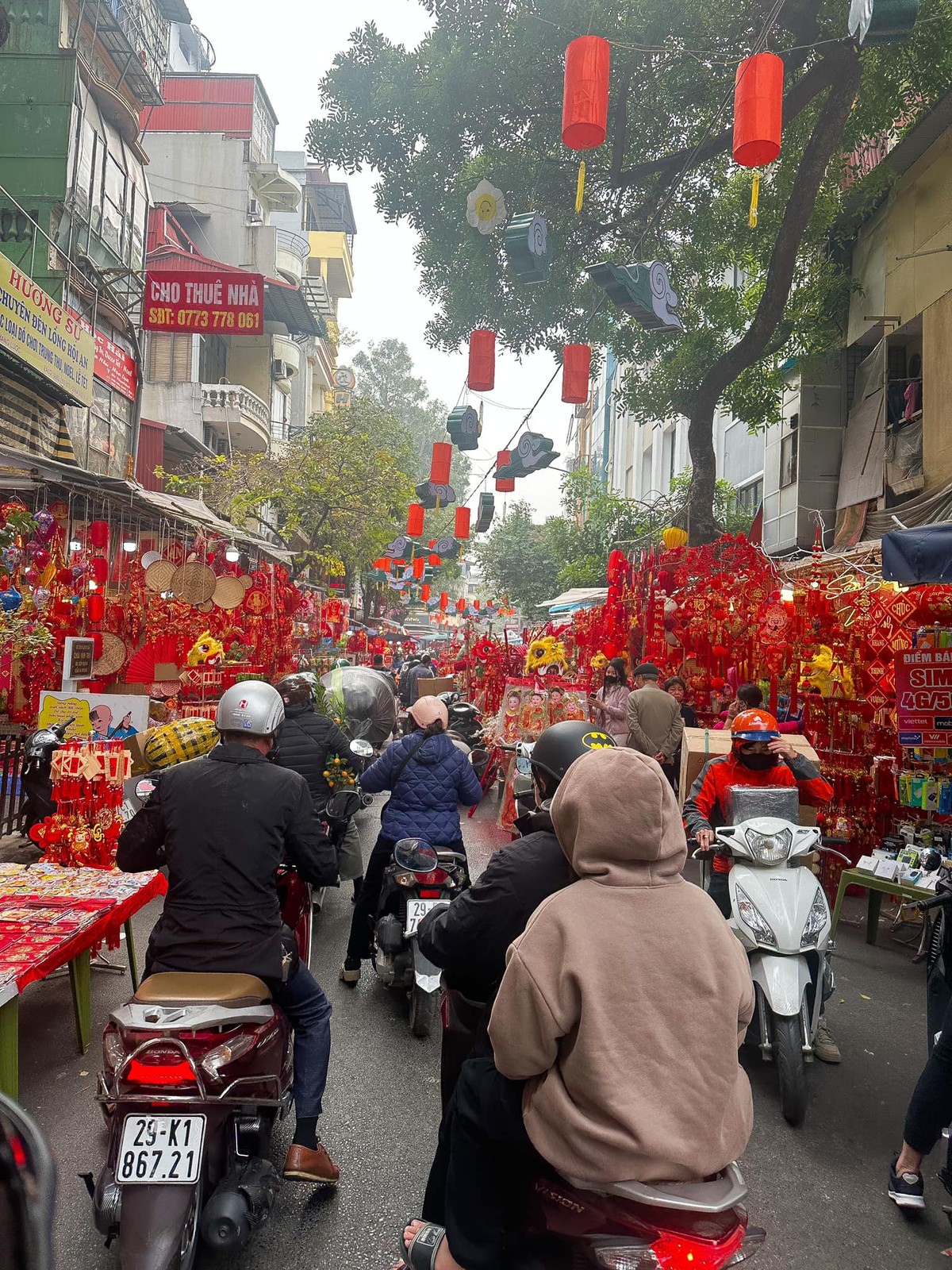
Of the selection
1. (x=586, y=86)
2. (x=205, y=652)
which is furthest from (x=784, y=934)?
(x=205, y=652)

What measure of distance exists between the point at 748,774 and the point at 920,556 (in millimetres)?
1803

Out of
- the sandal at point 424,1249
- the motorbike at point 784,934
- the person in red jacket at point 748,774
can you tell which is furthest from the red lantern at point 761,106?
the sandal at point 424,1249

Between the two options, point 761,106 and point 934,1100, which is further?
point 761,106

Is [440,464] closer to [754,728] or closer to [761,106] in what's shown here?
[761,106]

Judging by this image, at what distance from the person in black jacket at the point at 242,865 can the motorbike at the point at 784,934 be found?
2095mm

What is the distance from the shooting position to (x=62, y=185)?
1477 cm

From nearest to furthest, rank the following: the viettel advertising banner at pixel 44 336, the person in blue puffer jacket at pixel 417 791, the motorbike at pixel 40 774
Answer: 1. the person in blue puffer jacket at pixel 417 791
2. the motorbike at pixel 40 774
3. the viettel advertising banner at pixel 44 336

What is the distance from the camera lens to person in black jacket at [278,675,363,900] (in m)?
6.20

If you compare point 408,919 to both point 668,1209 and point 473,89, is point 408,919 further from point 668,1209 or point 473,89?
point 473,89

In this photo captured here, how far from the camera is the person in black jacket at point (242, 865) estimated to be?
10.1 ft

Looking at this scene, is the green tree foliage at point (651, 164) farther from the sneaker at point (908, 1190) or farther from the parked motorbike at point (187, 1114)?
the parked motorbike at point (187, 1114)

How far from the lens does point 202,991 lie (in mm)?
2902

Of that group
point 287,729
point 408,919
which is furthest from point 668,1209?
point 287,729

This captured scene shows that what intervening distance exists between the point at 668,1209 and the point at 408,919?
3.22 meters
